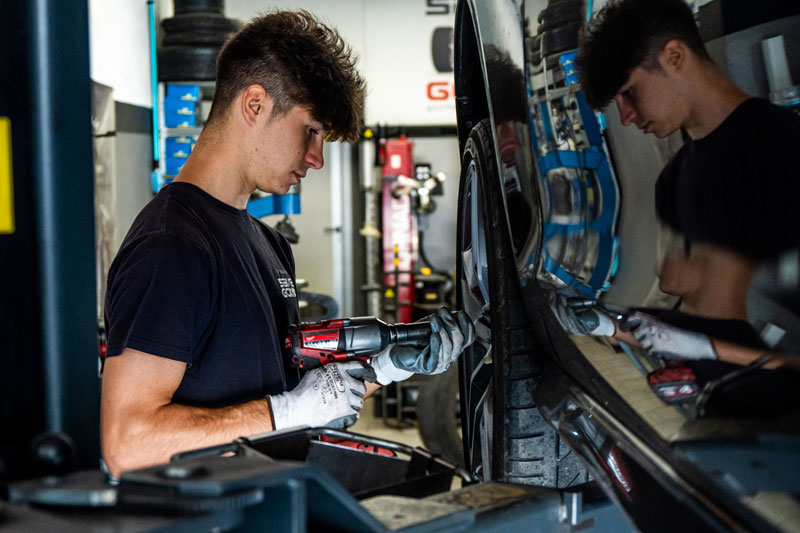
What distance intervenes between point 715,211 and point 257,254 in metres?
1.34

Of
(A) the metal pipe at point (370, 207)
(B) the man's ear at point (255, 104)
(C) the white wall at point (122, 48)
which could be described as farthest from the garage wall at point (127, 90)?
(B) the man's ear at point (255, 104)

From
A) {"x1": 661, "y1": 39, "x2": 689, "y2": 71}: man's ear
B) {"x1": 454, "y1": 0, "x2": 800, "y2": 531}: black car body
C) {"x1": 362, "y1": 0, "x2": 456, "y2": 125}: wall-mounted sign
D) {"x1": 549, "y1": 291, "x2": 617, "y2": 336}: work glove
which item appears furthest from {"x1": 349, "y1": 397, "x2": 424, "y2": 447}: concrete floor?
{"x1": 661, "y1": 39, "x2": 689, "y2": 71}: man's ear

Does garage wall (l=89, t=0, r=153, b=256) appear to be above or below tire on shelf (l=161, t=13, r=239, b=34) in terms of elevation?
below

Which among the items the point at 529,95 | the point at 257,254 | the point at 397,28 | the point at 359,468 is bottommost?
the point at 359,468

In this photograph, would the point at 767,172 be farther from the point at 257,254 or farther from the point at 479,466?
the point at 257,254

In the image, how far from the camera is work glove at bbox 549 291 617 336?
38.4 inches

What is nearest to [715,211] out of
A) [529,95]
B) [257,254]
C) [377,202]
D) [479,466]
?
[529,95]

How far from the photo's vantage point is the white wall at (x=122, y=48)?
4215 mm

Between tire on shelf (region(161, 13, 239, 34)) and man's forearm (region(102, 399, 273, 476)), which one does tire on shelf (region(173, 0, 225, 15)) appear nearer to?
tire on shelf (region(161, 13, 239, 34))

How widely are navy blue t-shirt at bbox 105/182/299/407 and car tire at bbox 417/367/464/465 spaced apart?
2.79 m

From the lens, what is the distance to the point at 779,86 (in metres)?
0.65

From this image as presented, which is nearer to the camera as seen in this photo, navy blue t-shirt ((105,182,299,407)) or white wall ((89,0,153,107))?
navy blue t-shirt ((105,182,299,407))

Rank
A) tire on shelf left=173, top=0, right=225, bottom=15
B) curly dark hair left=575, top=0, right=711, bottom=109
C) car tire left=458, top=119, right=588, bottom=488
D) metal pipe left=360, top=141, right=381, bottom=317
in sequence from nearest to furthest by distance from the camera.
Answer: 1. curly dark hair left=575, top=0, right=711, bottom=109
2. car tire left=458, top=119, right=588, bottom=488
3. tire on shelf left=173, top=0, right=225, bottom=15
4. metal pipe left=360, top=141, right=381, bottom=317

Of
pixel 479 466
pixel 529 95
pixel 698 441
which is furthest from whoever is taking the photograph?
pixel 479 466
